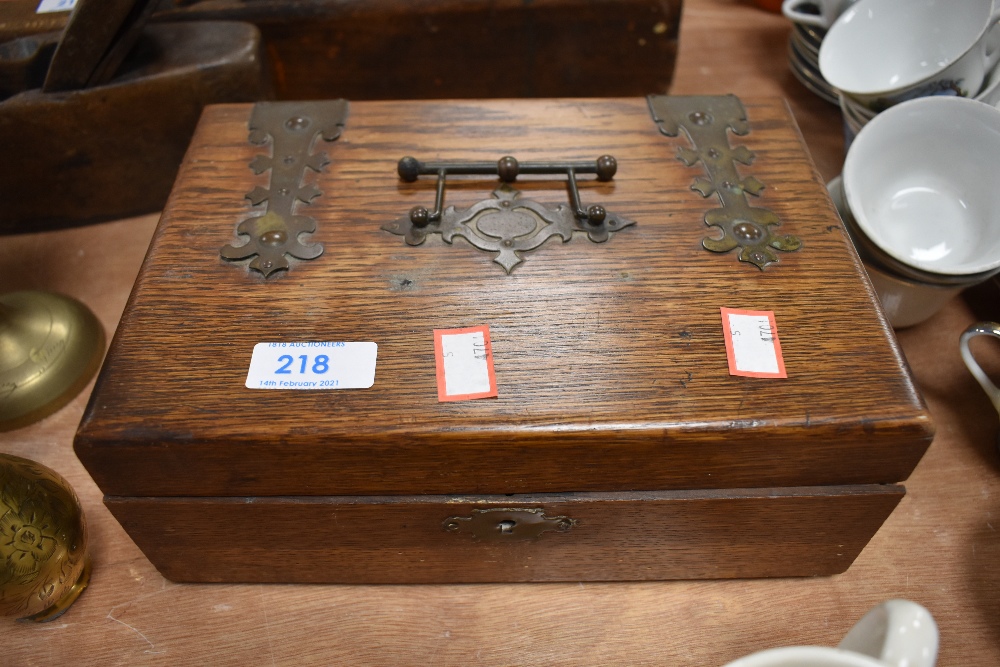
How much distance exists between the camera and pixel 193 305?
1.00m

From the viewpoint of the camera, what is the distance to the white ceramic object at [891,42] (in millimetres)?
1393

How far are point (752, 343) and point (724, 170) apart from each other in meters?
0.35

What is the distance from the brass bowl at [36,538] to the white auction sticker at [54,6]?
986 millimetres

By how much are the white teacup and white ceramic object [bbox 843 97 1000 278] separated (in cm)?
37

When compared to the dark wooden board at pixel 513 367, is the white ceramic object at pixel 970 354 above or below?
below

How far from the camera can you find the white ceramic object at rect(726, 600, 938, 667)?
0.66 m

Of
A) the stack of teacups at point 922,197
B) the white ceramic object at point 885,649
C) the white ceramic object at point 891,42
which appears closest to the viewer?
the white ceramic object at point 885,649

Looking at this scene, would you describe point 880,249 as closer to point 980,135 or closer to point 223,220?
point 980,135

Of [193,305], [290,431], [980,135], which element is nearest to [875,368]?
[980,135]

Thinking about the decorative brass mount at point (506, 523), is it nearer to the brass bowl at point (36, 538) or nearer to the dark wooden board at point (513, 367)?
the dark wooden board at point (513, 367)

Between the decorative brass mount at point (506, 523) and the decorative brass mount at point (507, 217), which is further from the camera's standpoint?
the decorative brass mount at point (507, 217)

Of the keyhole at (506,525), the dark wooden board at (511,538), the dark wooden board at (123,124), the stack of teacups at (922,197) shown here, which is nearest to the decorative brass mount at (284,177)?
the dark wooden board at (123,124)

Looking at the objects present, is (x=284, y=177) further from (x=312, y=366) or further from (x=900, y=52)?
(x=900, y=52)

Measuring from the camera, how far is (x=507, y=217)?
1.11 meters
